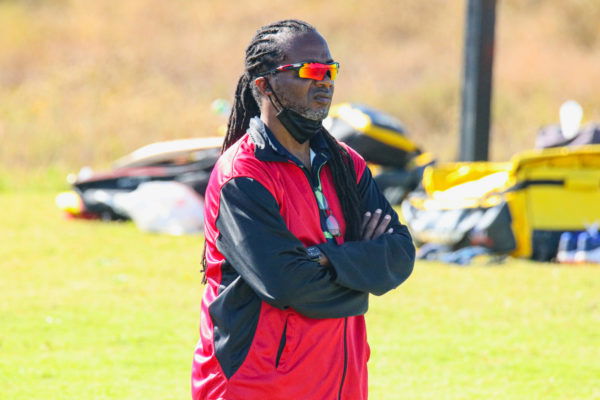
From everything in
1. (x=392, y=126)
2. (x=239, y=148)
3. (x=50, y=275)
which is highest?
(x=239, y=148)

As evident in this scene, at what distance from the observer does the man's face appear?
312cm

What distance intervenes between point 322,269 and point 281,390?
0.37 meters

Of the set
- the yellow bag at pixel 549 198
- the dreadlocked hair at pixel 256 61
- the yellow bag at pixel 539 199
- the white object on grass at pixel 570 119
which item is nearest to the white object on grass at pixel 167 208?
the yellow bag at pixel 539 199

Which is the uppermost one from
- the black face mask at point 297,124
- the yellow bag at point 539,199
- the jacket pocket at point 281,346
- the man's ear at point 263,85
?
the man's ear at point 263,85

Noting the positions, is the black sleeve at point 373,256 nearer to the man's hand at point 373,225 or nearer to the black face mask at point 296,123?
the man's hand at point 373,225

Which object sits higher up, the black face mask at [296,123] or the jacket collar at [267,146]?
the black face mask at [296,123]

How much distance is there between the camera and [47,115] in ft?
63.7

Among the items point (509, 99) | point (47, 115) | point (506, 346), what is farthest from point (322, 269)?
point (509, 99)

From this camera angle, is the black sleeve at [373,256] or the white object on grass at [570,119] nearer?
the black sleeve at [373,256]

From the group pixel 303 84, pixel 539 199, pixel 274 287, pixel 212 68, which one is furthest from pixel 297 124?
pixel 212 68

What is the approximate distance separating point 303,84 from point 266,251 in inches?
21.0

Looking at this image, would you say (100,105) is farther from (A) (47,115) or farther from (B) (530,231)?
(B) (530,231)

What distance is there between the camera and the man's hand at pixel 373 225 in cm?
328

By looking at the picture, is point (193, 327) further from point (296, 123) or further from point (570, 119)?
point (570, 119)
